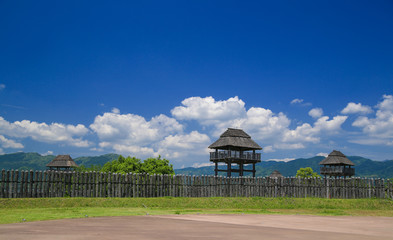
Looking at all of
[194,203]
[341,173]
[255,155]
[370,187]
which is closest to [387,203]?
[370,187]

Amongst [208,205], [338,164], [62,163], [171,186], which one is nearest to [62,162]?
[62,163]

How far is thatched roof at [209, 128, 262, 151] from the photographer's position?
41188mm

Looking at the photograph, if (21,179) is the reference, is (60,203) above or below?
below

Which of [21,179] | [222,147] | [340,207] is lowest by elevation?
[340,207]

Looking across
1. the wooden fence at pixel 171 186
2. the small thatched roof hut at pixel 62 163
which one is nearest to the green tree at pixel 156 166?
the wooden fence at pixel 171 186

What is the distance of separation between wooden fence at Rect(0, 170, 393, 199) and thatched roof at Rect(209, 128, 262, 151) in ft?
44.5

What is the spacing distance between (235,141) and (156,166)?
9.20 m

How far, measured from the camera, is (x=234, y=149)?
4234 cm

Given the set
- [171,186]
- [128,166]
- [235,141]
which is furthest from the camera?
[235,141]

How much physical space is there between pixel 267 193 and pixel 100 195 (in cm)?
1210

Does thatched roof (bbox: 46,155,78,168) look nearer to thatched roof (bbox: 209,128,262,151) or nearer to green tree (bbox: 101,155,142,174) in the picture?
green tree (bbox: 101,155,142,174)

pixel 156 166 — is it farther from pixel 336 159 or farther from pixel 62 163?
pixel 336 159

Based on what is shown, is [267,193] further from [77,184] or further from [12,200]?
[12,200]

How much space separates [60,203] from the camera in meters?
20.1
